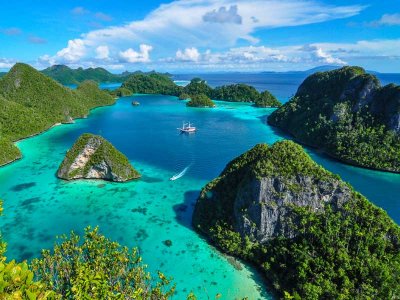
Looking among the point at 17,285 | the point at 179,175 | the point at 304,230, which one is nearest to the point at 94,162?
the point at 179,175

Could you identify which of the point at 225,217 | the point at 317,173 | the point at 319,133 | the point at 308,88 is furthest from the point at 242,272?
the point at 308,88

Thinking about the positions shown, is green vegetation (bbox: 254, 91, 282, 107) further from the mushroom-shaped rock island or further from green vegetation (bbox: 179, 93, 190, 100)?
the mushroom-shaped rock island

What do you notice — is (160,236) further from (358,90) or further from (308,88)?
(308,88)

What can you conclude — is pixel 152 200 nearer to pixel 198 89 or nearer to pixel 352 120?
pixel 352 120

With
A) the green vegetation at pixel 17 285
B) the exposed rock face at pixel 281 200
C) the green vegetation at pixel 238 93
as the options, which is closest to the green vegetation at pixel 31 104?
the exposed rock face at pixel 281 200

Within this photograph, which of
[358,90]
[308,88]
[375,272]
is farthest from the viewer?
[308,88]

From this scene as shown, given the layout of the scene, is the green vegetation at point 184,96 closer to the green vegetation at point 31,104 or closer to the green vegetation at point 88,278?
the green vegetation at point 31,104

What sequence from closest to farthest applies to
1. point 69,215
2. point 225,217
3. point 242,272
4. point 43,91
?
point 242,272 → point 225,217 → point 69,215 → point 43,91
